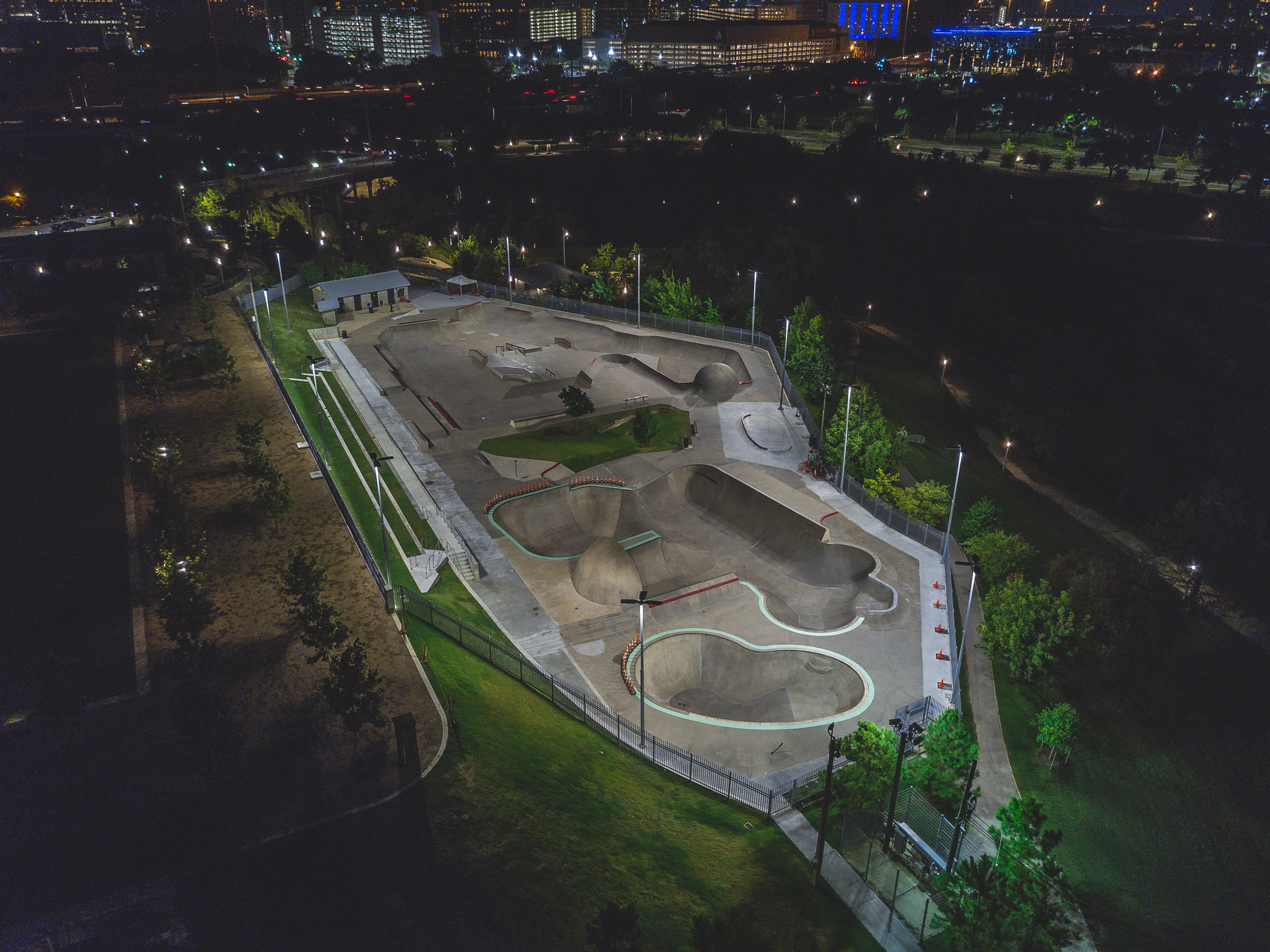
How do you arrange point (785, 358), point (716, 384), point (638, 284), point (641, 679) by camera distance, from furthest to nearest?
point (638, 284)
point (785, 358)
point (716, 384)
point (641, 679)

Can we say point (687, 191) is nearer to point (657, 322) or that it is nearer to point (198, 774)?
point (657, 322)

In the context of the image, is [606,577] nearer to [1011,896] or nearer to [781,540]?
[781,540]

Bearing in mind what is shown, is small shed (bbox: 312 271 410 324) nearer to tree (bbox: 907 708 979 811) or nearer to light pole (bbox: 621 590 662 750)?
light pole (bbox: 621 590 662 750)

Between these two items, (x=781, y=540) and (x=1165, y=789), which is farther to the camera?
(x=781, y=540)

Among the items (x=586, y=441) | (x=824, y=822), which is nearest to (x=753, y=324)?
(x=586, y=441)

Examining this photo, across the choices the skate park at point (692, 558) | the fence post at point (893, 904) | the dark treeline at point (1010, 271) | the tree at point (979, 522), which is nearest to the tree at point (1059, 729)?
the skate park at point (692, 558)

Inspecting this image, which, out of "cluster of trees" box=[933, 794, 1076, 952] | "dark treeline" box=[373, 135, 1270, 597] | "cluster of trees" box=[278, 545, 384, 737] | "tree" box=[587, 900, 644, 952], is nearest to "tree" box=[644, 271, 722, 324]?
"dark treeline" box=[373, 135, 1270, 597]

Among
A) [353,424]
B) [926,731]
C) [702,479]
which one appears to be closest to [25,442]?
[353,424]

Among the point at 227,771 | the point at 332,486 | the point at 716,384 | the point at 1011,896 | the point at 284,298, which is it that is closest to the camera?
the point at 1011,896
